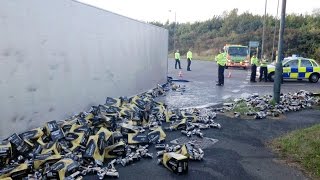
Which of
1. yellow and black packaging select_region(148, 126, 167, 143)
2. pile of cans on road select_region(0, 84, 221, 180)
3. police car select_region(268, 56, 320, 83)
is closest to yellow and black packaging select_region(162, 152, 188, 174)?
pile of cans on road select_region(0, 84, 221, 180)

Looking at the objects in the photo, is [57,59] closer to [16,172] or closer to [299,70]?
[16,172]

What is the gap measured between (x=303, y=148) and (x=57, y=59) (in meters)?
5.43

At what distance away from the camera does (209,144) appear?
21.7ft

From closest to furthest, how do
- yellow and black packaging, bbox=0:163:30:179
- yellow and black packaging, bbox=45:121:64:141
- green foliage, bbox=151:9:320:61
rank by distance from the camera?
yellow and black packaging, bbox=0:163:30:179 → yellow and black packaging, bbox=45:121:64:141 → green foliage, bbox=151:9:320:61

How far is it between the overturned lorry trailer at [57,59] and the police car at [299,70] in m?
11.3

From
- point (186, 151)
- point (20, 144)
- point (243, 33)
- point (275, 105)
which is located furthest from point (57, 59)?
point (243, 33)

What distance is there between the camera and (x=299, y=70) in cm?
1934

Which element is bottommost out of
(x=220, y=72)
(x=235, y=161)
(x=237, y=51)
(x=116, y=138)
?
(x=235, y=161)

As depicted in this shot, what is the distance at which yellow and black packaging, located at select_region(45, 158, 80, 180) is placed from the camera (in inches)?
183

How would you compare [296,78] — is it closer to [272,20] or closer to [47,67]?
[47,67]

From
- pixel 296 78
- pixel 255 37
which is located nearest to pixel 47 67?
pixel 296 78

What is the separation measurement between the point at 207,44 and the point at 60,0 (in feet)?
181

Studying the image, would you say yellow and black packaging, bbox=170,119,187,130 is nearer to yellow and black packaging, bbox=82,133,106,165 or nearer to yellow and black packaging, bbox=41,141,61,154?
yellow and black packaging, bbox=82,133,106,165

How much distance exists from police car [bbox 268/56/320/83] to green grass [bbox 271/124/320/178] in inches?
499
